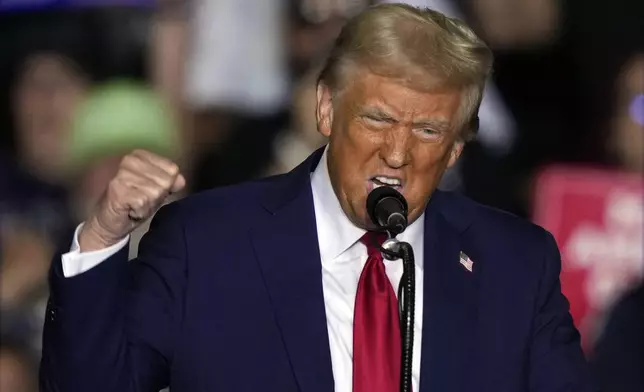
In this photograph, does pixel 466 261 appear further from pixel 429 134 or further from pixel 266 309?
pixel 266 309

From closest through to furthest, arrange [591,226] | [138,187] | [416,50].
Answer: [138,187] → [416,50] → [591,226]

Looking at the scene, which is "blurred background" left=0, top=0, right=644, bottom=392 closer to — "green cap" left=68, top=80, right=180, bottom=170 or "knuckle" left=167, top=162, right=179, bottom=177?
"green cap" left=68, top=80, right=180, bottom=170

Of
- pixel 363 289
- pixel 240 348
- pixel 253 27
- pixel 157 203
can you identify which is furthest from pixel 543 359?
pixel 253 27

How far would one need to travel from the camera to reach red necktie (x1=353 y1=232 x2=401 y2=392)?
2.14 metres

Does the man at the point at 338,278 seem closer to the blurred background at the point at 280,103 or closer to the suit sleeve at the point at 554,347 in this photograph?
the suit sleeve at the point at 554,347

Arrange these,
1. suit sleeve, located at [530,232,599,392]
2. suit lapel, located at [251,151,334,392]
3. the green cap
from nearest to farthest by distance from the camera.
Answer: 1. suit lapel, located at [251,151,334,392]
2. suit sleeve, located at [530,232,599,392]
3. the green cap

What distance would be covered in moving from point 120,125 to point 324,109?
2.44m

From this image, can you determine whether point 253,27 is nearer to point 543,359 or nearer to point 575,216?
point 575,216

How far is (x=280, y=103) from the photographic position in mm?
4934

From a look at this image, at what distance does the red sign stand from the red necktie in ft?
8.85

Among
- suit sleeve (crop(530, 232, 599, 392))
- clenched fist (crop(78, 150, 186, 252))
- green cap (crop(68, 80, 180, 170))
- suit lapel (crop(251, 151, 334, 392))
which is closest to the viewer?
clenched fist (crop(78, 150, 186, 252))

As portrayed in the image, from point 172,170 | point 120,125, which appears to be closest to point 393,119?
point 172,170

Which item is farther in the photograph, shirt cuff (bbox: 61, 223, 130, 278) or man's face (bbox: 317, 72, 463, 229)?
man's face (bbox: 317, 72, 463, 229)

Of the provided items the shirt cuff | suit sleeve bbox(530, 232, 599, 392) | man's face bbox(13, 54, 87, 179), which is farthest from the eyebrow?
man's face bbox(13, 54, 87, 179)
